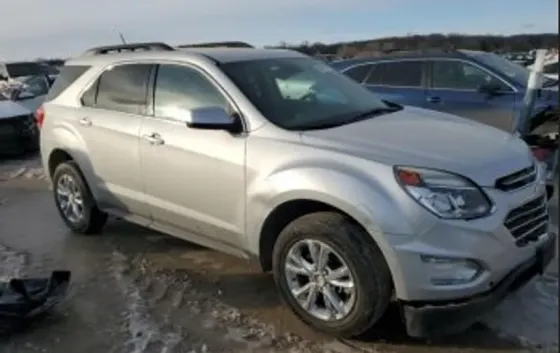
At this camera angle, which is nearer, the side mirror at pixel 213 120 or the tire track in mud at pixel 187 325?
the tire track in mud at pixel 187 325

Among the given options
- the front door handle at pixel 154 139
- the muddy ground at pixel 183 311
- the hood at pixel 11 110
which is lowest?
the hood at pixel 11 110

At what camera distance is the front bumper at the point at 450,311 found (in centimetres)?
345

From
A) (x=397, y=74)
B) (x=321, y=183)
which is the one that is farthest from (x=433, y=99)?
(x=321, y=183)

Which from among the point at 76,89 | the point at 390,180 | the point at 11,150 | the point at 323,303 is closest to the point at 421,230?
the point at 390,180

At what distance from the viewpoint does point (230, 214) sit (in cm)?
431

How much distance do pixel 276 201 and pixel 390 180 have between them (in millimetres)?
760

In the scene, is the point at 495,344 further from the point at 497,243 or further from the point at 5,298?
the point at 5,298

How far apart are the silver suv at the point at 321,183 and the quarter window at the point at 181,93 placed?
1 cm

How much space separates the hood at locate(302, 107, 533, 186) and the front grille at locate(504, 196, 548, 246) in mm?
212

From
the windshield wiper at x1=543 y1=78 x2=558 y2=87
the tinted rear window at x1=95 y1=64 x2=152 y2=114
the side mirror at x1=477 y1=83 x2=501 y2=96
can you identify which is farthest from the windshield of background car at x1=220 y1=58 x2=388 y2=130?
the windshield wiper at x1=543 y1=78 x2=558 y2=87

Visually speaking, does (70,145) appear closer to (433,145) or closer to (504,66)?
(433,145)

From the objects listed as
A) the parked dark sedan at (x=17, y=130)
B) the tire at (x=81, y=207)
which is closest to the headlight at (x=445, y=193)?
the tire at (x=81, y=207)

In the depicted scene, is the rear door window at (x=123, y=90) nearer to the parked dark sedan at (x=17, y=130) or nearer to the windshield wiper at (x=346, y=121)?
the windshield wiper at (x=346, y=121)

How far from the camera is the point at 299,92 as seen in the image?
466 cm
